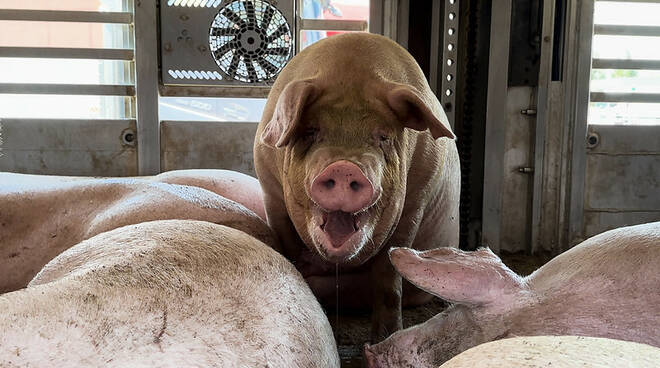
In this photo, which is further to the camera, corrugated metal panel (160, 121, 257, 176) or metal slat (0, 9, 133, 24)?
corrugated metal panel (160, 121, 257, 176)

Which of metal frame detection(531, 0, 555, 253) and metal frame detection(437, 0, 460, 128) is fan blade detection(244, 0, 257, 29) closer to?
metal frame detection(437, 0, 460, 128)

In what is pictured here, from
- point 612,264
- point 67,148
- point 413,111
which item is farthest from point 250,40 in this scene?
point 612,264

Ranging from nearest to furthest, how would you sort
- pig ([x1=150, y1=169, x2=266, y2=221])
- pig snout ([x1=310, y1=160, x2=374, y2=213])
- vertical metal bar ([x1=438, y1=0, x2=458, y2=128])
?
pig snout ([x1=310, y1=160, x2=374, y2=213]), pig ([x1=150, y1=169, x2=266, y2=221]), vertical metal bar ([x1=438, y1=0, x2=458, y2=128])

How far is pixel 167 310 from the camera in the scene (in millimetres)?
1357

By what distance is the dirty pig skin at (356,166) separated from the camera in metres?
2.42

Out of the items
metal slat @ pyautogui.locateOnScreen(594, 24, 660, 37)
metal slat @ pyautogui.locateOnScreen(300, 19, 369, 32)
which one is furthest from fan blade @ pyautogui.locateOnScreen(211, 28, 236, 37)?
metal slat @ pyautogui.locateOnScreen(594, 24, 660, 37)

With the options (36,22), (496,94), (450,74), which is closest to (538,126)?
(496,94)

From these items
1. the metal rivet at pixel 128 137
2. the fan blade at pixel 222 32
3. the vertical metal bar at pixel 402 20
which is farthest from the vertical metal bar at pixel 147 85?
the vertical metal bar at pixel 402 20

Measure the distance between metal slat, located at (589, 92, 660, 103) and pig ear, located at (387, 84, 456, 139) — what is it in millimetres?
3274

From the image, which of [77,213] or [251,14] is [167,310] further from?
[251,14]

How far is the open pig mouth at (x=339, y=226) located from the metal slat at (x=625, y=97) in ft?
12.3

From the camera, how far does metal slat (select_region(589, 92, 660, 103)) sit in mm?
5477

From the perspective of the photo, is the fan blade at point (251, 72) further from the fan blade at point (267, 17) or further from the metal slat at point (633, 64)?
the metal slat at point (633, 64)

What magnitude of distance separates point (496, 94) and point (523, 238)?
1.26 m
